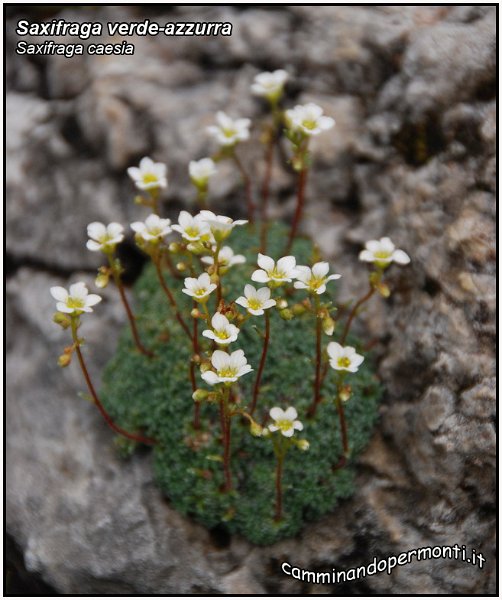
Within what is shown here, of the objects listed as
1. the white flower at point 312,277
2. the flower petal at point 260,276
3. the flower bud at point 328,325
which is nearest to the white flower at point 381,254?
the white flower at point 312,277

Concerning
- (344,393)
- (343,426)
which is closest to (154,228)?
(344,393)

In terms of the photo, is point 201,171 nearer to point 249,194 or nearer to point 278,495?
point 249,194

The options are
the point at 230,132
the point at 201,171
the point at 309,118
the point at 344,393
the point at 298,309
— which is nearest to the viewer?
the point at 344,393

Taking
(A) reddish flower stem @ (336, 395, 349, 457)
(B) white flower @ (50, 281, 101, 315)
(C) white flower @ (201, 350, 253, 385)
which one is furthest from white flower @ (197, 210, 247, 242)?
(A) reddish flower stem @ (336, 395, 349, 457)

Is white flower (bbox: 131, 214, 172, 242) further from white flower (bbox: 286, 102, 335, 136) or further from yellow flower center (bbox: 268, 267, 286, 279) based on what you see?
white flower (bbox: 286, 102, 335, 136)

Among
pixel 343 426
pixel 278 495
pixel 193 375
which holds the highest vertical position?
pixel 193 375

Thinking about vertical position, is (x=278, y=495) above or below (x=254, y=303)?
below

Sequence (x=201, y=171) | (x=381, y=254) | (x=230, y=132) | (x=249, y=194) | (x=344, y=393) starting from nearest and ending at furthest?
(x=344, y=393) < (x=381, y=254) < (x=201, y=171) < (x=230, y=132) < (x=249, y=194)
